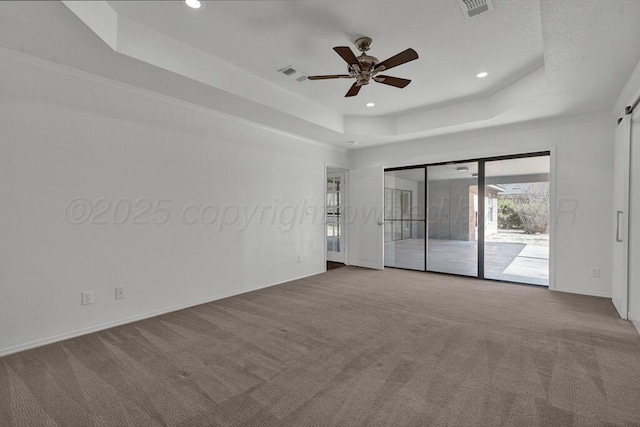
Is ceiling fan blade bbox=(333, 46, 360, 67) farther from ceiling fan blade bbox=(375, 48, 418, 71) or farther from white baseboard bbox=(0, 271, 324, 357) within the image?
white baseboard bbox=(0, 271, 324, 357)

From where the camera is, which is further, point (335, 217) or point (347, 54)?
point (335, 217)

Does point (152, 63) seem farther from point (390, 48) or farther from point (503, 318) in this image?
point (503, 318)

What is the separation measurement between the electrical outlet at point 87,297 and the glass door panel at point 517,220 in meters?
5.80

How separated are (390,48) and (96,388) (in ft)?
12.7

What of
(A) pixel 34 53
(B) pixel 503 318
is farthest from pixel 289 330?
(A) pixel 34 53

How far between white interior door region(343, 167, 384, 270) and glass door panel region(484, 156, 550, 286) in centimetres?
199

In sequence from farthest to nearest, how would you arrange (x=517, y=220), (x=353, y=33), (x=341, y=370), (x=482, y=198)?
(x=482, y=198)
(x=517, y=220)
(x=353, y=33)
(x=341, y=370)

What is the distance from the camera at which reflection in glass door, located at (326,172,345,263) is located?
23.3ft

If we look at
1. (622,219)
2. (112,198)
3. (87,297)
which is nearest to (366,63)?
(112,198)

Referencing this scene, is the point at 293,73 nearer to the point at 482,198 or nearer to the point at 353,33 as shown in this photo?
the point at 353,33

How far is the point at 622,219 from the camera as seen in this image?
358 cm

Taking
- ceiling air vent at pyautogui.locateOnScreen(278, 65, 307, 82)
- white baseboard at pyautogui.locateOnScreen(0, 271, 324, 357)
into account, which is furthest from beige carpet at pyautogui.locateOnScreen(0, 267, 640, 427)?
ceiling air vent at pyautogui.locateOnScreen(278, 65, 307, 82)

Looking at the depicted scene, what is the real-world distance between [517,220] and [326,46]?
14.2ft

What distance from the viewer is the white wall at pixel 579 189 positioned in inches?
171
